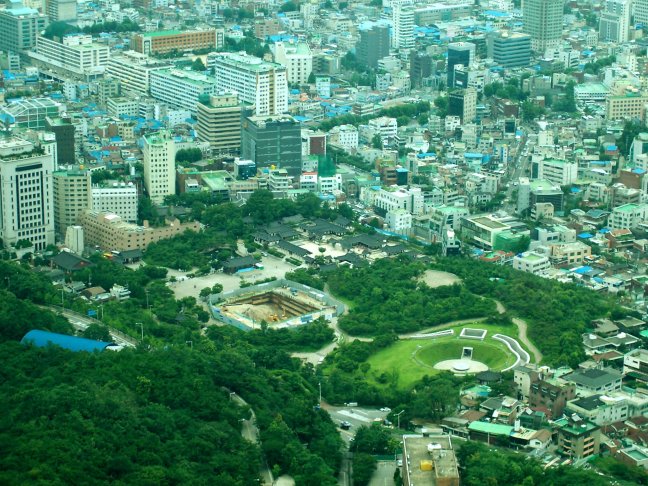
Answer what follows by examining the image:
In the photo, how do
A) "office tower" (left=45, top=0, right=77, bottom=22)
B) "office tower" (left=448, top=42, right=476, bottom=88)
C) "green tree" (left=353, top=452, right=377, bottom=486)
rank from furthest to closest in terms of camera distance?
"office tower" (left=45, top=0, right=77, bottom=22), "office tower" (left=448, top=42, right=476, bottom=88), "green tree" (left=353, top=452, right=377, bottom=486)

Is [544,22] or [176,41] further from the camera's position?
[544,22]

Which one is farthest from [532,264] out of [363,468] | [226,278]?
[363,468]

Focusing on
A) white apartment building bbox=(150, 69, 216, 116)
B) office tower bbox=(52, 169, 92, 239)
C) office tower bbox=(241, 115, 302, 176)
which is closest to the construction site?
office tower bbox=(52, 169, 92, 239)

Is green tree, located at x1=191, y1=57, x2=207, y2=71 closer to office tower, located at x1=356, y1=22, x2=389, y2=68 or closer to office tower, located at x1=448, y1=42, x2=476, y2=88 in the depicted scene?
office tower, located at x1=356, y1=22, x2=389, y2=68

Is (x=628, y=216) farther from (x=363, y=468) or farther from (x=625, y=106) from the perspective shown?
(x=363, y=468)

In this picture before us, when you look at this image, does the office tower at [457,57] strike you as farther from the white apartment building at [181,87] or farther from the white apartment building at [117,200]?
the white apartment building at [117,200]

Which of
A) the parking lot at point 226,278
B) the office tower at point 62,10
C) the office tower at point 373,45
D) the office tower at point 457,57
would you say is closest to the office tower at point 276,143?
the parking lot at point 226,278
